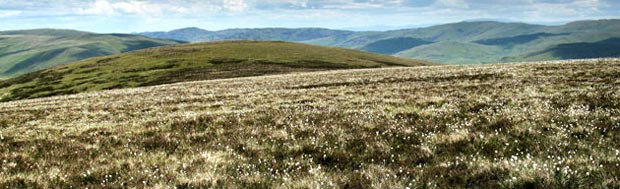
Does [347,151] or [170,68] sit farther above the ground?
[347,151]

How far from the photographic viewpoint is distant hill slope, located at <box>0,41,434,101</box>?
103375 millimetres

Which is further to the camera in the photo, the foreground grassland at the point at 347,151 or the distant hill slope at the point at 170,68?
the distant hill slope at the point at 170,68

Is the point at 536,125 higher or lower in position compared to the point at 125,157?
higher

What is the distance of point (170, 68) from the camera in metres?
120

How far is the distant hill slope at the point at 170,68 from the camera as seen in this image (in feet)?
339

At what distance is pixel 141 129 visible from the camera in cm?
1280

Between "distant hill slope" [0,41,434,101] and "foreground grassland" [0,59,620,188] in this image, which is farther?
"distant hill slope" [0,41,434,101]

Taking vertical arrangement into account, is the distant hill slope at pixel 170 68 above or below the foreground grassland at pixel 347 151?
below

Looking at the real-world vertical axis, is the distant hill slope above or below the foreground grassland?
below

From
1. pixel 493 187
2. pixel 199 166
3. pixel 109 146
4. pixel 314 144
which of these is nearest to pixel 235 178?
pixel 199 166

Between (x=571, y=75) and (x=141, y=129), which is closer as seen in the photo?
(x=141, y=129)

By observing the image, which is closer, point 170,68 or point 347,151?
point 347,151

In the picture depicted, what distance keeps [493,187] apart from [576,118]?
6105 mm

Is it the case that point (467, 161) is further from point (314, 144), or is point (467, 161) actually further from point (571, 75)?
point (571, 75)
